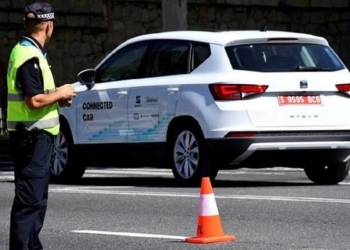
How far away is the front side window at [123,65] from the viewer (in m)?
16.2

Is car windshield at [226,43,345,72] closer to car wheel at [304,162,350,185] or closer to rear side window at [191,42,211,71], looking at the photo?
rear side window at [191,42,211,71]

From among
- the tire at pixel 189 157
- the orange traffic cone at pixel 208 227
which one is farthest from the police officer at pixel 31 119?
the tire at pixel 189 157

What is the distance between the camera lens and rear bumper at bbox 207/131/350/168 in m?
14.8

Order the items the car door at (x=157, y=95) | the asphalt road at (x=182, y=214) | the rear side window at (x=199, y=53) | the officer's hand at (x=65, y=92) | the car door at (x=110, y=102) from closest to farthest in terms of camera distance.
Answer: the officer's hand at (x=65, y=92)
the asphalt road at (x=182, y=214)
the rear side window at (x=199, y=53)
the car door at (x=157, y=95)
the car door at (x=110, y=102)

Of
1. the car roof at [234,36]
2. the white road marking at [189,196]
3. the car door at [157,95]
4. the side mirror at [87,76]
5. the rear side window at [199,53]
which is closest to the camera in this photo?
the white road marking at [189,196]

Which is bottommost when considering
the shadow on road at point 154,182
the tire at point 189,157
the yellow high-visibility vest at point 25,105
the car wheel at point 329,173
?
the shadow on road at point 154,182

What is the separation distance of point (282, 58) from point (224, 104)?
887 mm

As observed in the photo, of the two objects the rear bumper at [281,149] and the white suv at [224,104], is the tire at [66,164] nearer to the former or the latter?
the white suv at [224,104]

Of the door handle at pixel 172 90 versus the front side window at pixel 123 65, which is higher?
the front side window at pixel 123 65

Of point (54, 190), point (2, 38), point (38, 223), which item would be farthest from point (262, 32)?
point (2, 38)

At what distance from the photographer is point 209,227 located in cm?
1023

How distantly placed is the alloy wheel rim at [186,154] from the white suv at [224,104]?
0.03 ft

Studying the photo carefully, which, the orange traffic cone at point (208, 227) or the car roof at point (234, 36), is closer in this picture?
the orange traffic cone at point (208, 227)

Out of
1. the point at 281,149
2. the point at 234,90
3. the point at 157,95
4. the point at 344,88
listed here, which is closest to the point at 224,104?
the point at 234,90
